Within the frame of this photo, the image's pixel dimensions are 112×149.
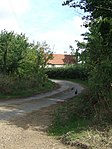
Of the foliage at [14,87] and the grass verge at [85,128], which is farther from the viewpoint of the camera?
the foliage at [14,87]

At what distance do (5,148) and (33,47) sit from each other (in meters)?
31.4

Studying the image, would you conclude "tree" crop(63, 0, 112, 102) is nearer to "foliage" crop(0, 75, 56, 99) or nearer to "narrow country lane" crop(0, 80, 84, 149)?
"narrow country lane" crop(0, 80, 84, 149)

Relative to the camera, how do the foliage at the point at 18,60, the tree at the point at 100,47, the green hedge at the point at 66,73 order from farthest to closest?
1. the green hedge at the point at 66,73
2. the foliage at the point at 18,60
3. the tree at the point at 100,47

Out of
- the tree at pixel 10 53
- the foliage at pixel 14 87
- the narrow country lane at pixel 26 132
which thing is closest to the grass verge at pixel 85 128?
the narrow country lane at pixel 26 132

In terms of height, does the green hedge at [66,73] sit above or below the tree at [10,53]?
below

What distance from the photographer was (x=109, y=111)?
480 inches

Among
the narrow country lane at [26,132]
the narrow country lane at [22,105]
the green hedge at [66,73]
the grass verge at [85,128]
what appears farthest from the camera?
the green hedge at [66,73]

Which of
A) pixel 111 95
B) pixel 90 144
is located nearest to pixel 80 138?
pixel 90 144


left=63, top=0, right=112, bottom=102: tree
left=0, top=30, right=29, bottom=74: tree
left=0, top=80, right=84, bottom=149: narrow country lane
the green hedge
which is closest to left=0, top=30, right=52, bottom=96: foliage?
left=0, top=30, right=29, bottom=74: tree

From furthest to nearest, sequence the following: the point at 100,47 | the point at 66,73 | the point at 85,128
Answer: the point at 66,73
the point at 100,47
the point at 85,128

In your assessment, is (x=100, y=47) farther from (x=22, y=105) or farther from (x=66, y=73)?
(x=66, y=73)

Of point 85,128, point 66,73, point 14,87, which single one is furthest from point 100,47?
point 66,73

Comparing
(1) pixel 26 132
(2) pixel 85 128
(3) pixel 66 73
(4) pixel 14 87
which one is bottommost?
(1) pixel 26 132

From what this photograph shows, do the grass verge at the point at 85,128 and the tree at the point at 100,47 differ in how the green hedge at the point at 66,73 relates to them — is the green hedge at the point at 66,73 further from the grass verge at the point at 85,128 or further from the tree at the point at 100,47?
the grass verge at the point at 85,128
